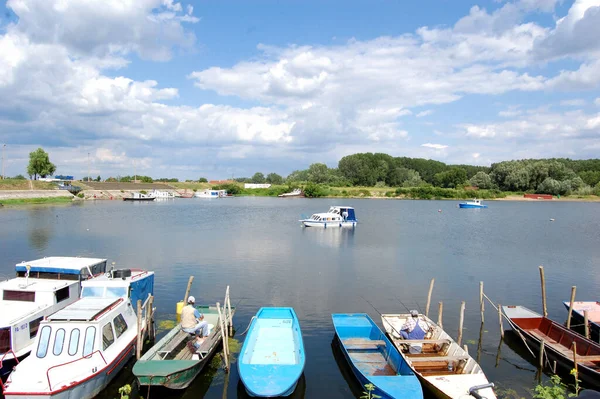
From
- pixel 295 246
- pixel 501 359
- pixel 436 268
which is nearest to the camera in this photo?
pixel 501 359

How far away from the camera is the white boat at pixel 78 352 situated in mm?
12180

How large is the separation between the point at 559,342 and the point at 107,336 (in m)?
20.1

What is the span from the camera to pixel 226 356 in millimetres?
16750

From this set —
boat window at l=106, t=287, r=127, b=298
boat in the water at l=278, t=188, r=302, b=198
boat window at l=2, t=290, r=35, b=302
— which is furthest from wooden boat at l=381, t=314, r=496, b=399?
boat in the water at l=278, t=188, r=302, b=198

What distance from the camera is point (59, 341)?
13531 mm

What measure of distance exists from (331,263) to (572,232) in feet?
148

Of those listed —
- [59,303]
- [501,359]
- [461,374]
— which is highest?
[59,303]

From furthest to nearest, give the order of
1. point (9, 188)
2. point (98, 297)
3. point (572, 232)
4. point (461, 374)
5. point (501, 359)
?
point (9, 188)
point (572, 232)
point (501, 359)
point (98, 297)
point (461, 374)

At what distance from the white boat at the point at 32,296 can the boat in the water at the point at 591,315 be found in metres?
24.7

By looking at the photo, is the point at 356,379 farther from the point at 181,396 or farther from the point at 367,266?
the point at 367,266

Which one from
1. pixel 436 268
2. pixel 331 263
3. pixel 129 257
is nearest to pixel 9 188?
pixel 129 257

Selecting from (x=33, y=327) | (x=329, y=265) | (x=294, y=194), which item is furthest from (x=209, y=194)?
(x=33, y=327)

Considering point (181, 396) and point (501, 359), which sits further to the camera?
point (501, 359)

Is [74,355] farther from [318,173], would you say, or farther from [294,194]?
[318,173]
